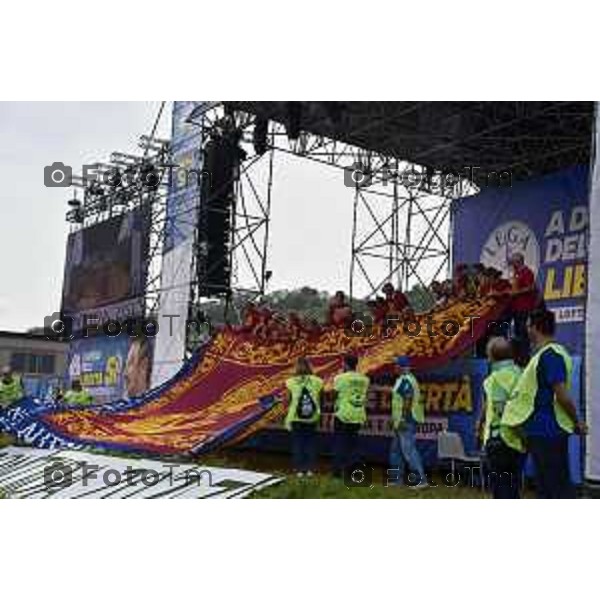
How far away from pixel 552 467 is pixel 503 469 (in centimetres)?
47

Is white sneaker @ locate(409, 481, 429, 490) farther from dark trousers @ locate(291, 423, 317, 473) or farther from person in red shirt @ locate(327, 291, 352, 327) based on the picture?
person in red shirt @ locate(327, 291, 352, 327)

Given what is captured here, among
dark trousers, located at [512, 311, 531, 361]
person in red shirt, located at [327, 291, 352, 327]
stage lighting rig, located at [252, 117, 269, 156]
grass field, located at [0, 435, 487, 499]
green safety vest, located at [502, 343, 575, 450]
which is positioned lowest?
grass field, located at [0, 435, 487, 499]

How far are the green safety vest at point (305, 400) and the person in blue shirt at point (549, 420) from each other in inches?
135

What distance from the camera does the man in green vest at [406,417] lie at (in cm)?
831

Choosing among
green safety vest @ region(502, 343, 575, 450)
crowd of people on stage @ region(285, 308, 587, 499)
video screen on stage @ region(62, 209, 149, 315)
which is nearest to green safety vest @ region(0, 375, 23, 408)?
video screen on stage @ region(62, 209, 149, 315)

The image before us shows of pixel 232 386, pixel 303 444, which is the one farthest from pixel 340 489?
pixel 232 386

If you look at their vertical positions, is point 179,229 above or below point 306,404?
above

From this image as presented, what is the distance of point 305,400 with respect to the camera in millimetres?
8695

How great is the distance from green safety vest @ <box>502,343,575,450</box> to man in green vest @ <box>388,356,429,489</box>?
2777 mm

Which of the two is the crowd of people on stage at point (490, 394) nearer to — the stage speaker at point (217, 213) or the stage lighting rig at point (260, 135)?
the stage speaker at point (217, 213)

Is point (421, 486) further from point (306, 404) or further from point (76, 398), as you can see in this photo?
point (76, 398)

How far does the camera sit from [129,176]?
20328mm

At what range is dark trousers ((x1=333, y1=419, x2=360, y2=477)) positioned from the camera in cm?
855

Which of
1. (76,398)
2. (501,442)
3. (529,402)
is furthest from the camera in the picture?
(76,398)
